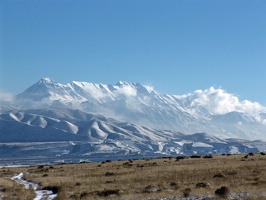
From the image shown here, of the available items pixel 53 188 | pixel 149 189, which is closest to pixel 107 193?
pixel 149 189

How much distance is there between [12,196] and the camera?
4359 cm

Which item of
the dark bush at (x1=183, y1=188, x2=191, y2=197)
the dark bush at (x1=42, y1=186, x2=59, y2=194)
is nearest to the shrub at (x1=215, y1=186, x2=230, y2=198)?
the dark bush at (x1=183, y1=188, x2=191, y2=197)

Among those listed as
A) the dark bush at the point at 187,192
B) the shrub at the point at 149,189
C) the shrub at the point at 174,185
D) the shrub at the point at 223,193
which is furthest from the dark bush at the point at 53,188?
the shrub at the point at 223,193

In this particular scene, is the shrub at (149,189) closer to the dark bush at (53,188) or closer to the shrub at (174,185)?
the shrub at (174,185)

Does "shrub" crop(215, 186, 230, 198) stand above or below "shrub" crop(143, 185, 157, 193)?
below

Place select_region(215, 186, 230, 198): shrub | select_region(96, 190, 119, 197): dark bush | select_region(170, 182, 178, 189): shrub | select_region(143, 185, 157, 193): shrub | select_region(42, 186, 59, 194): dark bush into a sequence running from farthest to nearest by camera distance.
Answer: select_region(42, 186, 59, 194): dark bush
select_region(170, 182, 178, 189): shrub
select_region(143, 185, 157, 193): shrub
select_region(96, 190, 119, 197): dark bush
select_region(215, 186, 230, 198): shrub

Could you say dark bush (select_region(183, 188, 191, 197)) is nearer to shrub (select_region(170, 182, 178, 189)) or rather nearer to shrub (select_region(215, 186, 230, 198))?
shrub (select_region(215, 186, 230, 198))

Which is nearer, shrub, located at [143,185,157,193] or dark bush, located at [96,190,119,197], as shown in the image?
dark bush, located at [96,190,119,197]

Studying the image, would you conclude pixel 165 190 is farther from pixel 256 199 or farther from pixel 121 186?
pixel 256 199

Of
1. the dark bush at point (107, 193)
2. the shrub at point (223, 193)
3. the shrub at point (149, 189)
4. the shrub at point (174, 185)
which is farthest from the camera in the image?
the shrub at point (174, 185)

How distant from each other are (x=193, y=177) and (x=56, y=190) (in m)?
15.4

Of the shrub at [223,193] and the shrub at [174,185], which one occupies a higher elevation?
the shrub at [174,185]

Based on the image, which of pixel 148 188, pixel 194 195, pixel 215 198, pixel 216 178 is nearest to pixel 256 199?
pixel 215 198

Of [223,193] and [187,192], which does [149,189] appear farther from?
[223,193]
